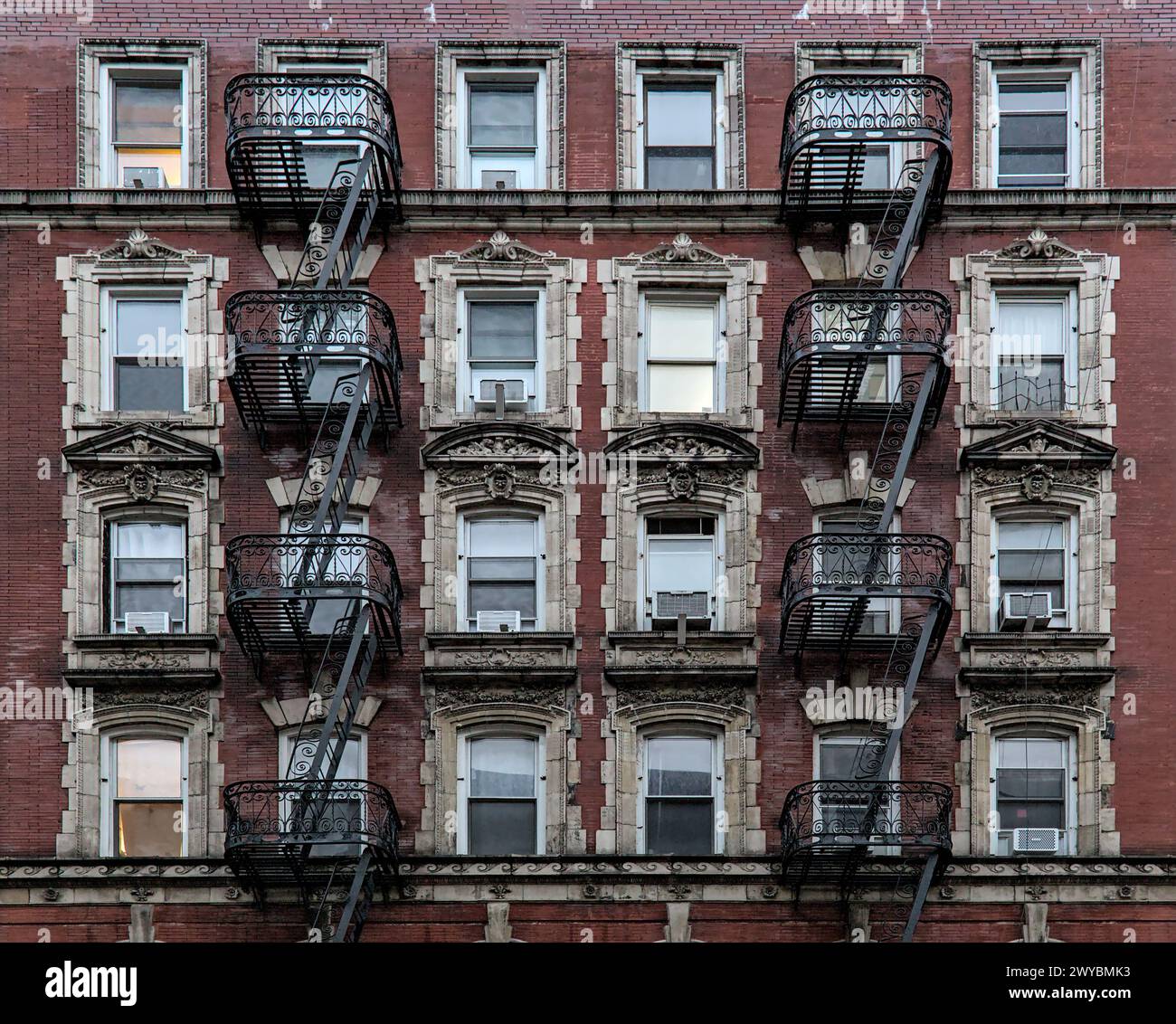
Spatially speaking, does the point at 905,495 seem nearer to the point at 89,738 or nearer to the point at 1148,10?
the point at 1148,10

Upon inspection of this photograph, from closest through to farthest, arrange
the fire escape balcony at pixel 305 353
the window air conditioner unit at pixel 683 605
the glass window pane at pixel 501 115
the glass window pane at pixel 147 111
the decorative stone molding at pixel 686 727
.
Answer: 1. the fire escape balcony at pixel 305 353
2. the decorative stone molding at pixel 686 727
3. the window air conditioner unit at pixel 683 605
4. the glass window pane at pixel 147 111
5. the glass window pane at pixel 501 115

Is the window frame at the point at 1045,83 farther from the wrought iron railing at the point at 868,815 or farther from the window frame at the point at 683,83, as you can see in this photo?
the wrought iron railing at the point at 868,815

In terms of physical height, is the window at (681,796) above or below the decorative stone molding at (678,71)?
below

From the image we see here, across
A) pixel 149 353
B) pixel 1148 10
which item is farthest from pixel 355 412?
pixel 1148 10

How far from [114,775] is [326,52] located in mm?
10240

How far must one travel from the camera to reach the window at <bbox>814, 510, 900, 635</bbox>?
1244 inches

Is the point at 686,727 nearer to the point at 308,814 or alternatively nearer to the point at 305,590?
the point at 308,814

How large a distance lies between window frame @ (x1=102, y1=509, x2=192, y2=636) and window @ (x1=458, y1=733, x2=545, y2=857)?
4.14 m

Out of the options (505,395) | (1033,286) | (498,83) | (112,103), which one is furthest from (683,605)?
(112,103)

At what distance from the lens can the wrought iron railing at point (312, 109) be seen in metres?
32.7

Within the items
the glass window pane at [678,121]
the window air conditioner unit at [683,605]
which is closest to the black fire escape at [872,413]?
the window air conditioner unit at [683,605]

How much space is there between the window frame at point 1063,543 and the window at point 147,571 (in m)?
10.6

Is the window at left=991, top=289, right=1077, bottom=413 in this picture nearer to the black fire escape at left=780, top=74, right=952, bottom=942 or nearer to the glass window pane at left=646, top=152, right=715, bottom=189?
the black fire escape at left=780, top=74, right=952, bottom=942

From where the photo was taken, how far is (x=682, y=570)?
32.9 metres
